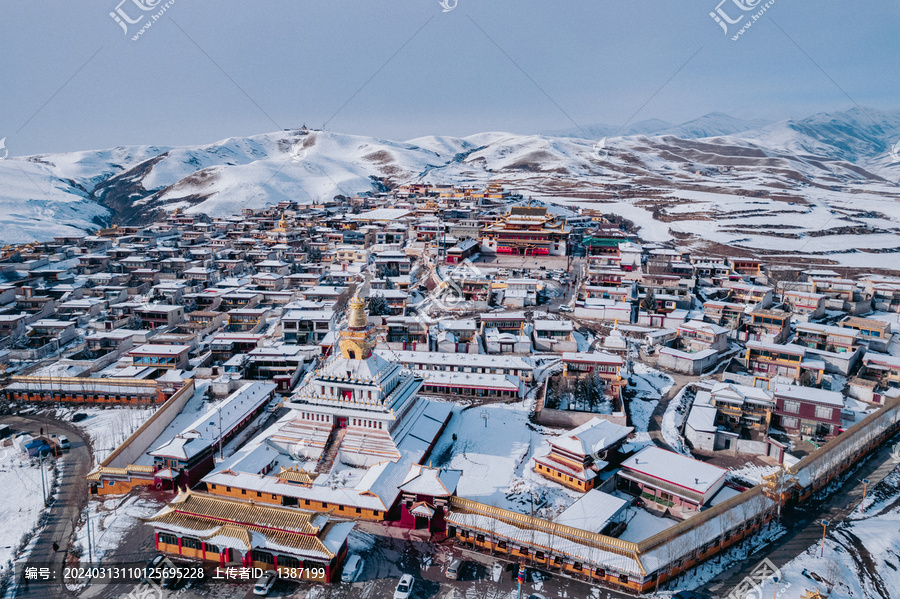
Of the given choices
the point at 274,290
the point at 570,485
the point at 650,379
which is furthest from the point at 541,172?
the point at 570,485

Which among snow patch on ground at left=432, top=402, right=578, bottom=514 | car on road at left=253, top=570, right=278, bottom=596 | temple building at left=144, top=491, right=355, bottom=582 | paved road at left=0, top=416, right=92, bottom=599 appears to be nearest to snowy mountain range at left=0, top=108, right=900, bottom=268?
snow patch on ground at left=432, top=402, right=578, bottom=514

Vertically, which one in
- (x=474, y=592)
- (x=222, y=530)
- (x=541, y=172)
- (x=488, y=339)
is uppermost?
(x=541, y=172)

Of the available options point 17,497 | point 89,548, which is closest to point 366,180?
point 17,497

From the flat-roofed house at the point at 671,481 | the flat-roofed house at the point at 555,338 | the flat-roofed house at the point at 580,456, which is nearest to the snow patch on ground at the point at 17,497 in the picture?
the flat-roofed house at the point at 580,456

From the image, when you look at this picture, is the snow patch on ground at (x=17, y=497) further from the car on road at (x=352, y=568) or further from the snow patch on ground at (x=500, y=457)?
the snow patch on ground at (x=500, y=457)

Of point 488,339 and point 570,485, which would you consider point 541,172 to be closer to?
point 488,339

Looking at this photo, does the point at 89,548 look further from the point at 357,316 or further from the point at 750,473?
the point at 750,473
